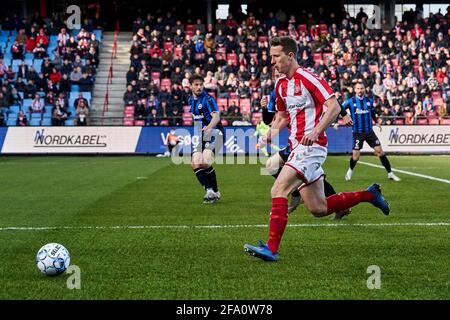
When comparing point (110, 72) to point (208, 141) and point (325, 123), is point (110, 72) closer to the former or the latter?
point (208, 141)

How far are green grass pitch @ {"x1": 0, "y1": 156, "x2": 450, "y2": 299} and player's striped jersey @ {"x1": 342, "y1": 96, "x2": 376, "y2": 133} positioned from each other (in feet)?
9.87

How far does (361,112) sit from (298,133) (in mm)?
10728

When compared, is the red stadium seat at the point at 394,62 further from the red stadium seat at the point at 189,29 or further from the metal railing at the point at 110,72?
the metal railing at the point at 110,72

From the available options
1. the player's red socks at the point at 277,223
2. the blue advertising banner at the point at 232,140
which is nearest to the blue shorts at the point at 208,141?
the player's red socks at the point at 277,223

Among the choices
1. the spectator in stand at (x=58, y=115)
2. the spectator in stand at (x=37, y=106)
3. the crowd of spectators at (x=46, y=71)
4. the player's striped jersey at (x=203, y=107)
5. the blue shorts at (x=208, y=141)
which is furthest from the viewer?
the spectator in stand at (x=37, y=106)

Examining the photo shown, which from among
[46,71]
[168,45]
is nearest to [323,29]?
[168,45]

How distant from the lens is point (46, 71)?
115ft

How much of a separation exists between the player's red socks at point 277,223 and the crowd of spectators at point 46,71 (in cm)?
2556

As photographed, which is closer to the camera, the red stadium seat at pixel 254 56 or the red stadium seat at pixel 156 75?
the red stadium seat at pixel 156 75

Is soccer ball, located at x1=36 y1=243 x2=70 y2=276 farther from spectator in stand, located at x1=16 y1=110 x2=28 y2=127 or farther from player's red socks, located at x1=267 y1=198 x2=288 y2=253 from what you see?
spectator in stand, located at x1=16 y1=110 x2=28 y2=127

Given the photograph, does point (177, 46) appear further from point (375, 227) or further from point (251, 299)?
point (251, 299)

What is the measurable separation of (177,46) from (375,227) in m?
28.5

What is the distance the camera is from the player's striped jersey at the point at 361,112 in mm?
17891

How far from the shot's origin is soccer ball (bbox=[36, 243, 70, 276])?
6340 mm
